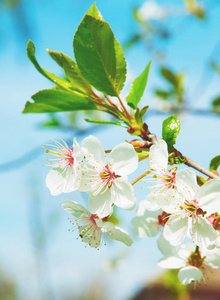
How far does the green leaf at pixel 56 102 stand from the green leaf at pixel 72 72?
0.8 inches

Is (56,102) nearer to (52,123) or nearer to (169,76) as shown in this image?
(52,123)

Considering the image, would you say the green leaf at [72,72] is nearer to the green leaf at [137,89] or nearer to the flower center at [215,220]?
the green leaf at [137,89]

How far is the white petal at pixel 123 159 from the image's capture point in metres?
0.80

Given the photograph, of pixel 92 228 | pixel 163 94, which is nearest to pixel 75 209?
pixel 92 228

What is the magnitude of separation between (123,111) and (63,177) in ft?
0.84

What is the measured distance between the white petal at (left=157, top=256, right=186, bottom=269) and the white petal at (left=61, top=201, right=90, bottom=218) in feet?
0.90

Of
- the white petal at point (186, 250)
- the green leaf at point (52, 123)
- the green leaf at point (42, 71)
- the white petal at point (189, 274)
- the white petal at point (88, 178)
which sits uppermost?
the green leaf at point (52, 123)

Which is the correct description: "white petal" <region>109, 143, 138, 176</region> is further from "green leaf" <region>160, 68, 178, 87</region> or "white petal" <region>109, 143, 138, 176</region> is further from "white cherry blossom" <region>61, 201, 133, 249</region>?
"green leaf" <region>160, 68, 178, 87</region>

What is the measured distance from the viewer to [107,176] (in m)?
0.90

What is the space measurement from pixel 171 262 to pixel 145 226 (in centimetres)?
13

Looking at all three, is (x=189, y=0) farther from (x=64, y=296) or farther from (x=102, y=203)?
(x=64, y=296)

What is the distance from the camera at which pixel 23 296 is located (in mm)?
14148

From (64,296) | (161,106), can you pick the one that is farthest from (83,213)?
(64,296)

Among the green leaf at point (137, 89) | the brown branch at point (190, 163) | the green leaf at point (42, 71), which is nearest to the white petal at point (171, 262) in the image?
the brown branch at point (190, 163)
